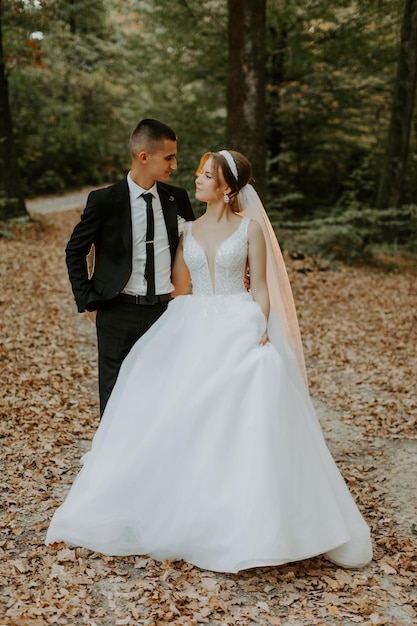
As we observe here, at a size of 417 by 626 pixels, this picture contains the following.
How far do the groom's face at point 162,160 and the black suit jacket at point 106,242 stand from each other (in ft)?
0.64

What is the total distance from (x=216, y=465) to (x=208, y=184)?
67.1 inches

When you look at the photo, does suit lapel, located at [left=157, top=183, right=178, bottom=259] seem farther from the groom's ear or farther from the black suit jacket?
the groom's ear

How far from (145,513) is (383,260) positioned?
11.0 metres

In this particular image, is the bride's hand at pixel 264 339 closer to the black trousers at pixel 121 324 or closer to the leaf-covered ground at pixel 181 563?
the black trousers at pixel 121 324

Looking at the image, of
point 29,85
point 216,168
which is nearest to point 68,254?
point 216,168

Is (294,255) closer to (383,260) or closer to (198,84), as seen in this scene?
(383,260)

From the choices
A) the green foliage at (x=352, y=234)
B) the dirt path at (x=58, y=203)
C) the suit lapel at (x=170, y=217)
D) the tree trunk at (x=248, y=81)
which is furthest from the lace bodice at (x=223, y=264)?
the dirt path at (x=58, y=203)

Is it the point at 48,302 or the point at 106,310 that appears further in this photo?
the point at 48,302

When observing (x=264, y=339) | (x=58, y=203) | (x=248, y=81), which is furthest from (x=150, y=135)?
(x=58, y=203)

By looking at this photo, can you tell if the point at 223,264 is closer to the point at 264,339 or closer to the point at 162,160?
the point at 264,339

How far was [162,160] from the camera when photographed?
13.3 feet

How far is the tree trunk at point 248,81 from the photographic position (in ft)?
33.2

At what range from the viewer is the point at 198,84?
17.3 meters

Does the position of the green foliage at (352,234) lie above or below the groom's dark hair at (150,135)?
below
